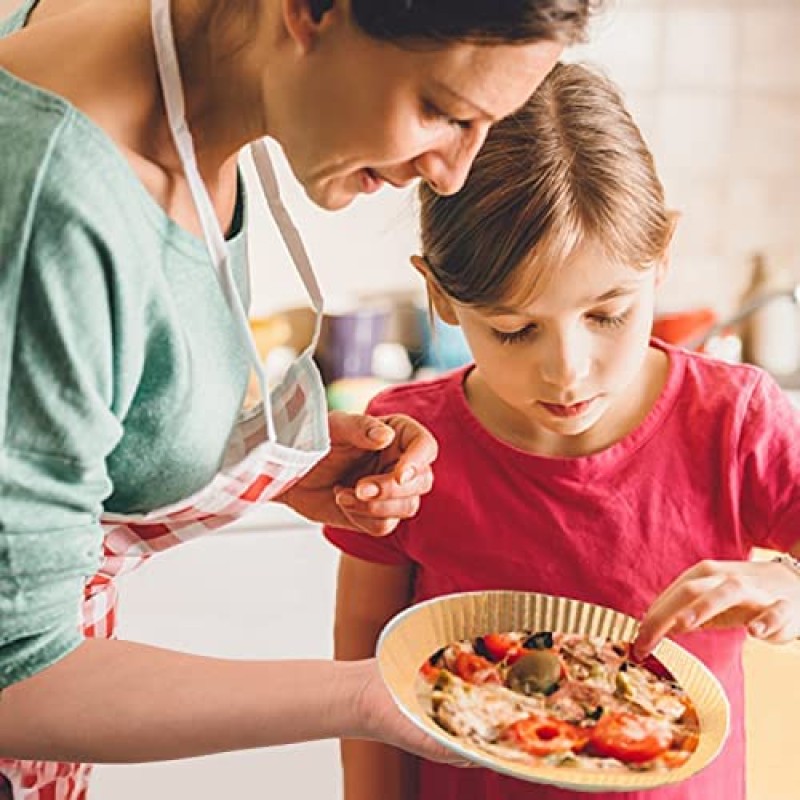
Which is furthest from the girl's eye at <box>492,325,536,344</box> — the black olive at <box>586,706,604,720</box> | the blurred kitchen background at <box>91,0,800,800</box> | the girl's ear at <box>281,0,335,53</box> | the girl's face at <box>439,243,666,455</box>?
the blurred kitchen background at <box>91,0,800,800</box>

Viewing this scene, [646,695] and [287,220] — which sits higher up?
[287,220]

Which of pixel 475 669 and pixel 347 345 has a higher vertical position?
pixel 475 669

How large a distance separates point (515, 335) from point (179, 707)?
440mm

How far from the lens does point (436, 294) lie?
A: 123cm

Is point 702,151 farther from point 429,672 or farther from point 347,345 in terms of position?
point 429,672

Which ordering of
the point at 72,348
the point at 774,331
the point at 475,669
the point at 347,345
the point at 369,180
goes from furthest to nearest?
the point at 774,331
the point at 347,345
the point at 475,669
the point at 369,180
the point at 72,348

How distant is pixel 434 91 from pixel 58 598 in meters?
0.41

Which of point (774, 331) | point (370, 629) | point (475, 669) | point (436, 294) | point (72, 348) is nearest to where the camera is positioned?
point (72, 348)

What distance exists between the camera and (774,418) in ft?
3.95

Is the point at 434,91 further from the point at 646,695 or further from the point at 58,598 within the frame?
the point at 646,695

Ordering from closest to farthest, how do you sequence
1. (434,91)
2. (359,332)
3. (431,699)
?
(434,91)
(431,699)
(359,332)

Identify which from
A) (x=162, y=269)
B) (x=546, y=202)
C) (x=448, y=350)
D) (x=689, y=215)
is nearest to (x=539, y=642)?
(x=546, y=202)

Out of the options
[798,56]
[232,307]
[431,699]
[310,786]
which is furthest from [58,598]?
[798,56]

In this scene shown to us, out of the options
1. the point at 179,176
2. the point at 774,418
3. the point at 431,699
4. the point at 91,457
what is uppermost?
the point at 179,176
